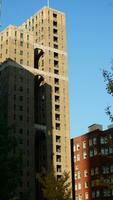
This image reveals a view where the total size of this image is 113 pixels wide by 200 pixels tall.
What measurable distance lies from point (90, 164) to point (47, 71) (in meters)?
37.8

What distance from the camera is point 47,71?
17025cm

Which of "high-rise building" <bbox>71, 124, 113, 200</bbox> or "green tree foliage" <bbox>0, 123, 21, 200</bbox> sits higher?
"high-rise building" <bbox>71, 124, 113, 200</bbox>

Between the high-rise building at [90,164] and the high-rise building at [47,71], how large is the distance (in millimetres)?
4259

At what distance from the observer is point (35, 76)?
16762 cm

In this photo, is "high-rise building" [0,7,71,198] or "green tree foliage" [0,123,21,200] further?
"high-rise building" [0,7,71,198]

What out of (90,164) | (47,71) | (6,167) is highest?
(47,71)

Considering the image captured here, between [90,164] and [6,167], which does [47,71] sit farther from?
[6,167]

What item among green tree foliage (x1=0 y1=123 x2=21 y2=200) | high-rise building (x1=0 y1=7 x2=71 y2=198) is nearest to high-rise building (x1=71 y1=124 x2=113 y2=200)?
high-rise building (x1=0 y1=7 x2=71 y2=198)

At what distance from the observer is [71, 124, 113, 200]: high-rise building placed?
147000 millimetres

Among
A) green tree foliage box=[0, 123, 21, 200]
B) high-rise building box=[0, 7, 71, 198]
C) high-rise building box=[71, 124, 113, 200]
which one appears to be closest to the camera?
green tree foliage box=[0, 123, 21, 200]

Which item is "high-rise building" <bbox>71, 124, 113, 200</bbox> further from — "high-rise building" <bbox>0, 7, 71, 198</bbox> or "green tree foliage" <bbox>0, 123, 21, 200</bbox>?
"green tree foliage" <bbox>0, 123, 21, 200</bbox>

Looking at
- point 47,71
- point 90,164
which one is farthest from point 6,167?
point 47,71

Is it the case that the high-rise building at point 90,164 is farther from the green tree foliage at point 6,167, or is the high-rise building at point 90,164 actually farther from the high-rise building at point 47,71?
the green tree foliage at point 6,167

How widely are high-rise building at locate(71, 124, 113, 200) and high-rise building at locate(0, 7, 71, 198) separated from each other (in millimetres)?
4259
